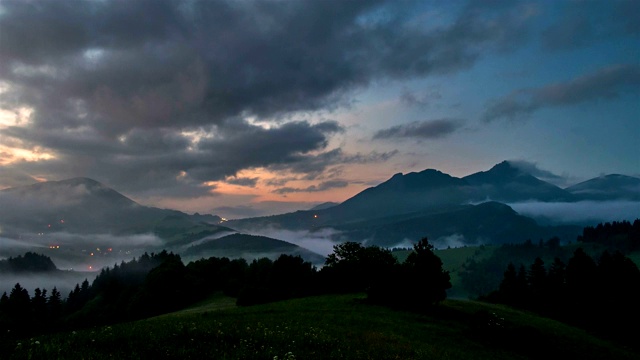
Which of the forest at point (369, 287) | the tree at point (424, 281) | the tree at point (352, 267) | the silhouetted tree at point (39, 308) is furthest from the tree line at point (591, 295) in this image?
the silhouetted tree at point (39, 308)

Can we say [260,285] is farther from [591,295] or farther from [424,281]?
[591,295]

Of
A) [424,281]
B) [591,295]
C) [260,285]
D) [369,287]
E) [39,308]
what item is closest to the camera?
[424,281]

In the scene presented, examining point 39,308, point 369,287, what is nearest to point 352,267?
point 369,287

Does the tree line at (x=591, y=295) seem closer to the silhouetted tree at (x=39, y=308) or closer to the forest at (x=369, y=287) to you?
the forest at (x=369, y=287)

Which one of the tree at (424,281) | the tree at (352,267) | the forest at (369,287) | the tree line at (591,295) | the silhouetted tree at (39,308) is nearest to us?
the tree at (424,281)

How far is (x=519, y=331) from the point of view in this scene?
132ft

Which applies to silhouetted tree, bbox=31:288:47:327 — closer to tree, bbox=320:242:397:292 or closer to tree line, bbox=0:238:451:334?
tree line, bbox=0:238:451:334

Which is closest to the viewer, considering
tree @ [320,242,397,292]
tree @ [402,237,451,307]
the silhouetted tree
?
tree @ [402,237,451,307]

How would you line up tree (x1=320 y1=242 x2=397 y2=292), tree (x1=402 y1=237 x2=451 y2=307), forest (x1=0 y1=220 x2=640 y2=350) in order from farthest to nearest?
tree (x1=320 y1=242 x2=397 y2=292), forest (x1=0 y1=220 x2=640 y2=350), tree (x1=402 y1=237 x2=451 y2=307)

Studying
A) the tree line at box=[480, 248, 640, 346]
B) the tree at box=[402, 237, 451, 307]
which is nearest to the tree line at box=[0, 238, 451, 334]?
the tree at box=[402, 237, 451, 307]

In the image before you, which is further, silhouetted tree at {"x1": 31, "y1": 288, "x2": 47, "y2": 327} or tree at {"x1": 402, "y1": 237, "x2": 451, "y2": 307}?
silhouetted tree at {"x1": 31, "y1": 288, "x2": 47, "y2": 327}

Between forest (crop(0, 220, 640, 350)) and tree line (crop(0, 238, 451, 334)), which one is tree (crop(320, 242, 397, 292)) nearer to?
tree line (crop(0, 238, 451, 334))

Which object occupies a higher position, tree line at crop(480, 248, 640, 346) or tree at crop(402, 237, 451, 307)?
tree at crop(402, 237, 451, 307)

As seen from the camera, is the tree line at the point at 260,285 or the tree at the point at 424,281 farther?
the tree line at the point at 260,285
